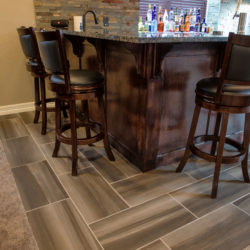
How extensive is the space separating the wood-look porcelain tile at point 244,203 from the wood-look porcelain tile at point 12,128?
2106mm

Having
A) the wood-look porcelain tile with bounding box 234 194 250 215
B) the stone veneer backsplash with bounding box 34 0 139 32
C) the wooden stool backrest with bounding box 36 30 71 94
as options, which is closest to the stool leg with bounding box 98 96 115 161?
the wooden stool backrest with bounding box 36 30 71 94

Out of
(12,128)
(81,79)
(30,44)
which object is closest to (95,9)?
(30,44)

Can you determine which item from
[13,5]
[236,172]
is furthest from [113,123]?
[13,5]

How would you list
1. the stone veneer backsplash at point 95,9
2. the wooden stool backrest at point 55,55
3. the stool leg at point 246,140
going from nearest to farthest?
1. the wooden stool backrest at point 55,55
2. the stool leg at point 246,140
3. the stone veneer backsplash at point 95,9

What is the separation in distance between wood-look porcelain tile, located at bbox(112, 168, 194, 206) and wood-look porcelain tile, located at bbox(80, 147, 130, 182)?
0.28 ft

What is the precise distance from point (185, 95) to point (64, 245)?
4.42ft

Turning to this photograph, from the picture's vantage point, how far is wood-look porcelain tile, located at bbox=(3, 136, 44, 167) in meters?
2.17

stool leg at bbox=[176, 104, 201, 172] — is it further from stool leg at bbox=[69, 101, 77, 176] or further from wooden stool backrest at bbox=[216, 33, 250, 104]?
stool leg at bbox=[69, 101, 77, 176]

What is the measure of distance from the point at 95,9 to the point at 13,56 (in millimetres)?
1286

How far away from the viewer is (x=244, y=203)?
1666 mm

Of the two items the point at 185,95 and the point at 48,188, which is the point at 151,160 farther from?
the point at 48,188

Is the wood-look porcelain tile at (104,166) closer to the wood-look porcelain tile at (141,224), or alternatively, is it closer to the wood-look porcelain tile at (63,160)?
the wood-look porcelain tile at (63,160)

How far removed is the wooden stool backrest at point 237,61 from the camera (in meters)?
1.34

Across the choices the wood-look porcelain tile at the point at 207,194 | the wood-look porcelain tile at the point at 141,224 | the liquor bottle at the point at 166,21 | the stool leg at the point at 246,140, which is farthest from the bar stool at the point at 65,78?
the liquor bottle at the point at 166,21
